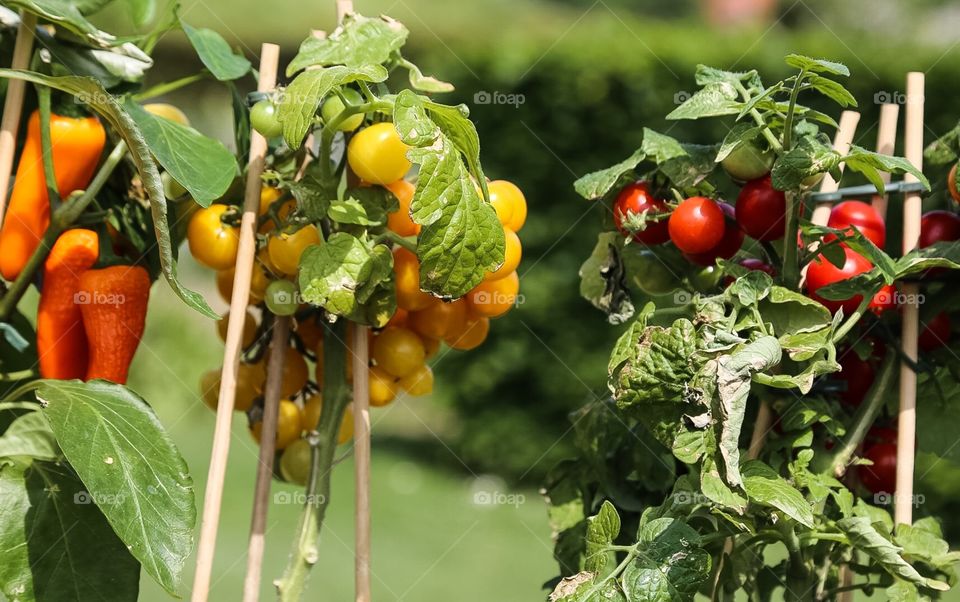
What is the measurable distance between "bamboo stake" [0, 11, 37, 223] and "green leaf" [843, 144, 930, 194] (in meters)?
0.95

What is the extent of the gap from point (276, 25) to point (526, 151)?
202 inches

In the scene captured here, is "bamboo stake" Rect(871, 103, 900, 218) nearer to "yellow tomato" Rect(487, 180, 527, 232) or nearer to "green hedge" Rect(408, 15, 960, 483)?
"yellow tomato" Rect(487, 180, 527, 232)

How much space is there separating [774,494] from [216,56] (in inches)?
34.0

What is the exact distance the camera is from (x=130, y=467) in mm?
1035

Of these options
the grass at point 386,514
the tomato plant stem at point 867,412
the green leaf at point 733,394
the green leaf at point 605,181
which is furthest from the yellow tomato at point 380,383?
the grass at point 386,514

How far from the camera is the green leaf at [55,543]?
3.67 feet

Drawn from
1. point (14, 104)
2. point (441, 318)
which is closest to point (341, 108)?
point (441, 318)

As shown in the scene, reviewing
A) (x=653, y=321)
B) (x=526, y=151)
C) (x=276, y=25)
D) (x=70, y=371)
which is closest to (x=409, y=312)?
(x=653, y=321)

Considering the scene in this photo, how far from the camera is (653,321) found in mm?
1186

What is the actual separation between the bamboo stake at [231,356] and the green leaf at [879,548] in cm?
70

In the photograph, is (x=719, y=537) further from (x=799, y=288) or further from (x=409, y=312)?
(x=409, y=312)

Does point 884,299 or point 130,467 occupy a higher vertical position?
point 884,299

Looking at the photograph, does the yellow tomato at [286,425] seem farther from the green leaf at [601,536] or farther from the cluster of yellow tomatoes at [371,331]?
the green leaf at [601,536]

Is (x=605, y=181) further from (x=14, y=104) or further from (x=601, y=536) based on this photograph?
(x=14, y=104)
